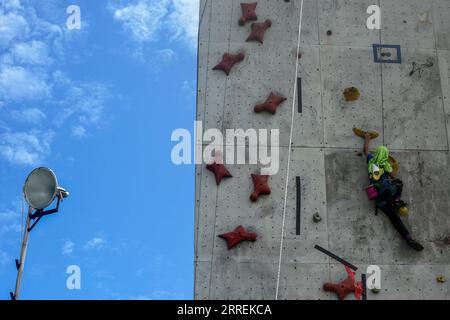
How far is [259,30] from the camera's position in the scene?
10578mm

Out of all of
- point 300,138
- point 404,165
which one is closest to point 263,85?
point 300,138

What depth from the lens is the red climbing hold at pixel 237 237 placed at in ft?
30.2

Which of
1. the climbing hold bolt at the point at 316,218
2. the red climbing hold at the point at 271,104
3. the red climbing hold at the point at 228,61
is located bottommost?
the climbing hold bolt at the point at 316,218

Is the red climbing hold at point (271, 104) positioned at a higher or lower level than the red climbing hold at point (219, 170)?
higher

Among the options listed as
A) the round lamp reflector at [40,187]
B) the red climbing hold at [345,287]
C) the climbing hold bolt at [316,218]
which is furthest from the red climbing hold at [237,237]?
the round lamp reflector at [40,187]

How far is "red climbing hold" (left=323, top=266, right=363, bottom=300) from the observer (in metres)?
9.02

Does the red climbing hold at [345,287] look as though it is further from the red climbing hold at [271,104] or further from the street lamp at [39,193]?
the street lamp at [39,193]

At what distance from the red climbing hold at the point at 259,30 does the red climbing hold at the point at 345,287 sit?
4.10 m

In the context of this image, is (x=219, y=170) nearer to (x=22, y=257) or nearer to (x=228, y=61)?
(x=228, y=61)

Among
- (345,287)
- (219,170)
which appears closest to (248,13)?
(219,170)

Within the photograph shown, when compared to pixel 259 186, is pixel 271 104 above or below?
above

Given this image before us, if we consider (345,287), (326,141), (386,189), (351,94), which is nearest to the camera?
(345,287)

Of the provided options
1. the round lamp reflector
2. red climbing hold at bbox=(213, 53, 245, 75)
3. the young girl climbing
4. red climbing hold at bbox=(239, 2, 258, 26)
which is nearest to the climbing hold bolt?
the young girl climbing

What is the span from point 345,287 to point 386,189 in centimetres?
156
